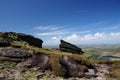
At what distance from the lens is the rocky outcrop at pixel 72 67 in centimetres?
2294

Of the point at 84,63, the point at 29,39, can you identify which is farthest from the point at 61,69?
the point at 29,39

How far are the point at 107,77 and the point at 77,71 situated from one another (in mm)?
4186

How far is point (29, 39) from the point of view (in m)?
41.8

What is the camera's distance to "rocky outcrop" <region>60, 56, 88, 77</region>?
75.3 ft

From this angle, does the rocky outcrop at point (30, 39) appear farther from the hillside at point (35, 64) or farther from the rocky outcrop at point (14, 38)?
the hillside at point (35, 64)

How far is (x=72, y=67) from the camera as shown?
78.0 feet

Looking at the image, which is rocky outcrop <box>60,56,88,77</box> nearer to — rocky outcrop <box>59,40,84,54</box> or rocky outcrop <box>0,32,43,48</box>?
rocky outcrop <box>0,32,43,48</box>

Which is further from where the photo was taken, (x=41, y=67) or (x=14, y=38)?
(x=14, y=38)

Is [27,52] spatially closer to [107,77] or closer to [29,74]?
[29,74]

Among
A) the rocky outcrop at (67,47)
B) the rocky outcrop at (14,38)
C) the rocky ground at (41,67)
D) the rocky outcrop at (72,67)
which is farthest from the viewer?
the rocky outcrop at (67,47)

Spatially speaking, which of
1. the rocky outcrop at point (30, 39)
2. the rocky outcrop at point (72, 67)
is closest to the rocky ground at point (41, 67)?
the rocky outcrop at point (72, 67)

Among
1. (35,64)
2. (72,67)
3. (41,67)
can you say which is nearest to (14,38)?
(35,64)

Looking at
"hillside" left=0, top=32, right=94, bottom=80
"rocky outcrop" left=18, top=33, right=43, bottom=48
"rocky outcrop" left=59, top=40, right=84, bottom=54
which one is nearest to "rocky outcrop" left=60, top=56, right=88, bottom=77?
"hillside" left=0, top=32, right=94, bottom=80

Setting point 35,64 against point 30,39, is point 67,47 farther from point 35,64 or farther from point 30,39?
point 35,64
